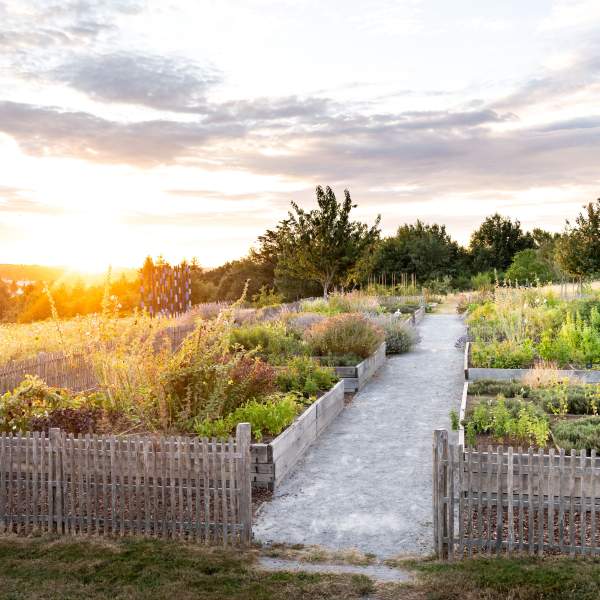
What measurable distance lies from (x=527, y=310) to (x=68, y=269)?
4441 cm

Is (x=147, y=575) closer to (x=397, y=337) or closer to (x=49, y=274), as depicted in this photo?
(x=397, y=337)

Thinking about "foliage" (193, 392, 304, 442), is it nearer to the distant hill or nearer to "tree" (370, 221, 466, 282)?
the distant hill

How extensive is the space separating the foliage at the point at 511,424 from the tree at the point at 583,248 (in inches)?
1240

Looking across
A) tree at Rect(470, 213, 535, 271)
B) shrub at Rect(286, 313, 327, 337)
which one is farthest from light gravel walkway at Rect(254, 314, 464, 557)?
tree at Rect(470, 213, 535, 271)

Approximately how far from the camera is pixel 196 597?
17.1 feet

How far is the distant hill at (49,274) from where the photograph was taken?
52.7 meters

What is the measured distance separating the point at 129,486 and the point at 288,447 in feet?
7.86

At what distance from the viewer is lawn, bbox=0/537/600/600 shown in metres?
5.24

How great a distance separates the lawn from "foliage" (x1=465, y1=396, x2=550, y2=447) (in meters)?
2.54

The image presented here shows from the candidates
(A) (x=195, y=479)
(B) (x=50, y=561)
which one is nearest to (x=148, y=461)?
(A) (x=195, y=479)

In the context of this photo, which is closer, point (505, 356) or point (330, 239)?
point (505, 356)

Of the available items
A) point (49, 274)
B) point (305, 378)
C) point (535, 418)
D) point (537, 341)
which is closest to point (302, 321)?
point (537, 341)

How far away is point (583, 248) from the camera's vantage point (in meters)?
38.0

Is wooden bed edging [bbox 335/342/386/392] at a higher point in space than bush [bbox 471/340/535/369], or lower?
lower
